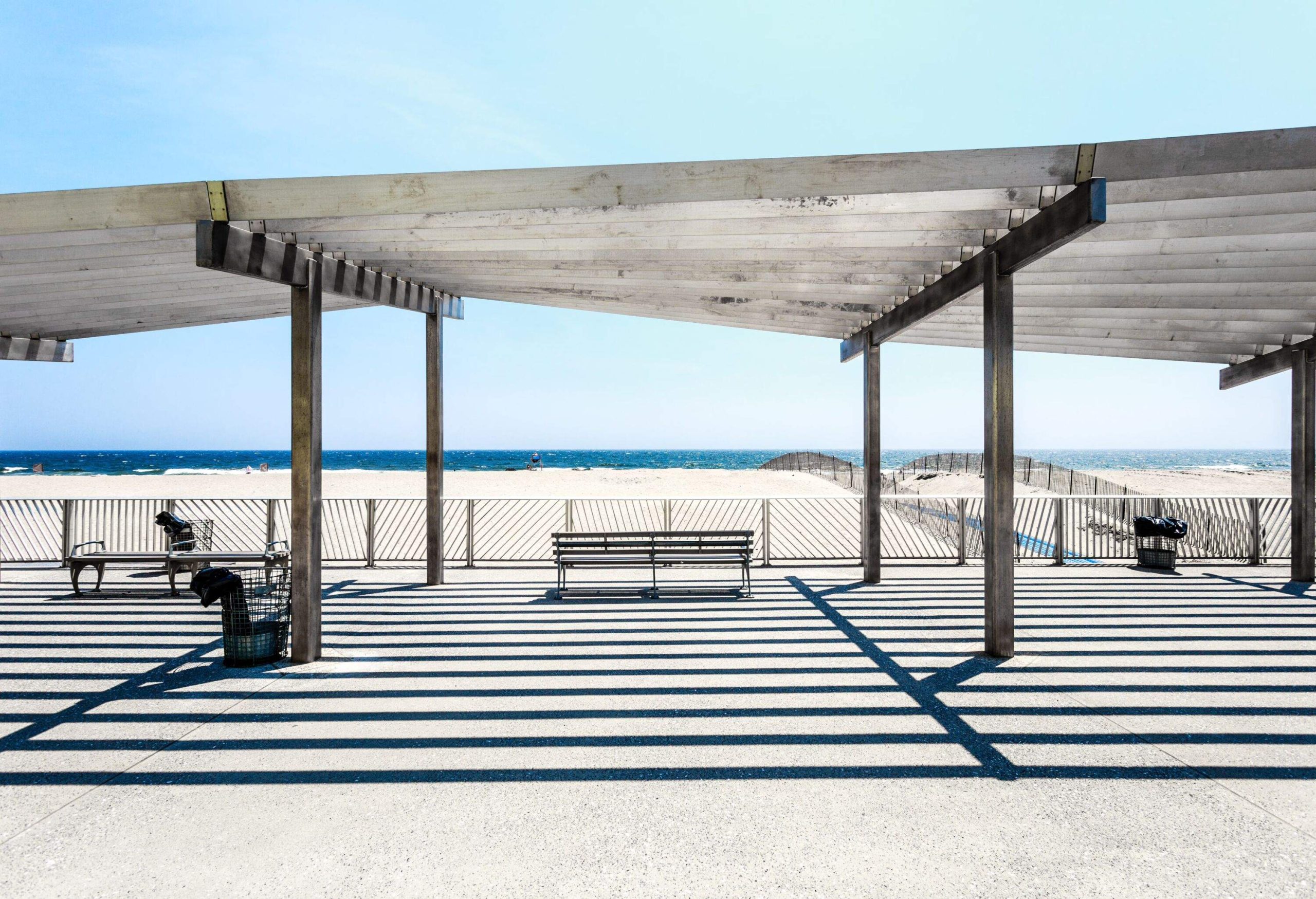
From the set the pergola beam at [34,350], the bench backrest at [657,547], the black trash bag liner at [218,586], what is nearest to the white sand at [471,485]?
the pergola beam at [34,350]

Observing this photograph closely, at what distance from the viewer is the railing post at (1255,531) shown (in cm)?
1023

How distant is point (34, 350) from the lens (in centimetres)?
922

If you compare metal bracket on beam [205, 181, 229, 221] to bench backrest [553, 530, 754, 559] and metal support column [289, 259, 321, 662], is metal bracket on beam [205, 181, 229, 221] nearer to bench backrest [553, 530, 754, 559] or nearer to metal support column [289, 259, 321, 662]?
metal support column [289, 259, 321, 662]

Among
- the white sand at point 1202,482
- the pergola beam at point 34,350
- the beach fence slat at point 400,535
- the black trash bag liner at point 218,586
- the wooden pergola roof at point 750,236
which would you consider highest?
the wooden pergola roof at point 750,236

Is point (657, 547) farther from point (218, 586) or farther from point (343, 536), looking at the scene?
point (343, 536)

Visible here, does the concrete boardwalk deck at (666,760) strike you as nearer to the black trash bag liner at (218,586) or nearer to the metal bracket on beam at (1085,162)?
the black trash bag liner at (218,586)

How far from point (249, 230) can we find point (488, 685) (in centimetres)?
380

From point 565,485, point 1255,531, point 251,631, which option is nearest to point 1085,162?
point 251,631

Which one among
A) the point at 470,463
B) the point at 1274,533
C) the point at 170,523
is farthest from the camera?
the point at 470,463

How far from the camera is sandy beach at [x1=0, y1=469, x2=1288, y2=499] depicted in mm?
21438

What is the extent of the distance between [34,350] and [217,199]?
7.29m

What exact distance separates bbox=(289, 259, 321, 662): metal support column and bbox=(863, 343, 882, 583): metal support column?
636 centimetres

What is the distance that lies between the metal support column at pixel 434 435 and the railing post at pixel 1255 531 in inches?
468

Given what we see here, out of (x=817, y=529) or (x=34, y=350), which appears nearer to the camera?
(x=34, y=350)
